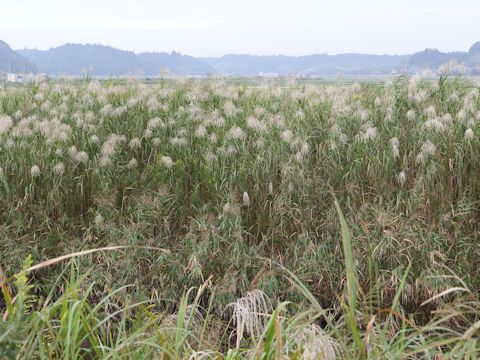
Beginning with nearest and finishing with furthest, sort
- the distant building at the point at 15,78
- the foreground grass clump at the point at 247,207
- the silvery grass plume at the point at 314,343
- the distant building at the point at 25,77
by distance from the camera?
the silvery grass plume at the point at 314,343, the foreground grass clump at the point at 247,207, the distant building at the point at 25,77, the distant building at the point at 15,78

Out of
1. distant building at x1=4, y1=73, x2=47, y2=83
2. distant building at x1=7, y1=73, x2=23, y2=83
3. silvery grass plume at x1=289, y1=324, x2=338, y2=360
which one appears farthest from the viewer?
distant building at x1=7, y1=73, x2=23, y2=83

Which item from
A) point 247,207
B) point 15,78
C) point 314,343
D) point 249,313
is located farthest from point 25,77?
point 314,343

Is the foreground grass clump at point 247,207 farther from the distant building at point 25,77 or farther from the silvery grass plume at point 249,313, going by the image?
the distant building at point 25,77

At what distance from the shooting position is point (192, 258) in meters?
4.29

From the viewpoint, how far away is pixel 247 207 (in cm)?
468

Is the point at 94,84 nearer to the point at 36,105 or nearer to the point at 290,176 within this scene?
the point at 36,105

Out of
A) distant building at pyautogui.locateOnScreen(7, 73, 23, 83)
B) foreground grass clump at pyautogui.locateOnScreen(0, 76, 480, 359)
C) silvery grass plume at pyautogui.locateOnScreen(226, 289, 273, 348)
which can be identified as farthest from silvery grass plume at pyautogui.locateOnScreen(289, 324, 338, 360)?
distant building at pyautogui.locateOnScreen(7, 73, 23, 83)

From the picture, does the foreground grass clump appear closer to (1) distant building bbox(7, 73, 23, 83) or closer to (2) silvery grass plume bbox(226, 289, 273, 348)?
(2) silvery grass plume bbox(226, 289, 273, 348)

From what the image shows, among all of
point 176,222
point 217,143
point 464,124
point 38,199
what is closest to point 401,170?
point 464,124

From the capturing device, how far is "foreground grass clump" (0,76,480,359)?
4.28m

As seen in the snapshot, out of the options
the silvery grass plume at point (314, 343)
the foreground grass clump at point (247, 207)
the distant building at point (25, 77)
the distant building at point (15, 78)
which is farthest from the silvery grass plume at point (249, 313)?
the distant building at point (15, 78)

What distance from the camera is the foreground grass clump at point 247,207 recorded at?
4277mm

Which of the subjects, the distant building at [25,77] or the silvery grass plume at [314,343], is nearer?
the silvery grass plume at [314,343]

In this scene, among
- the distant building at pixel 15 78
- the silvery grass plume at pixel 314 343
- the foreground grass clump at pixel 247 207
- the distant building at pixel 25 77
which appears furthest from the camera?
the distant building at pixel 15 78
